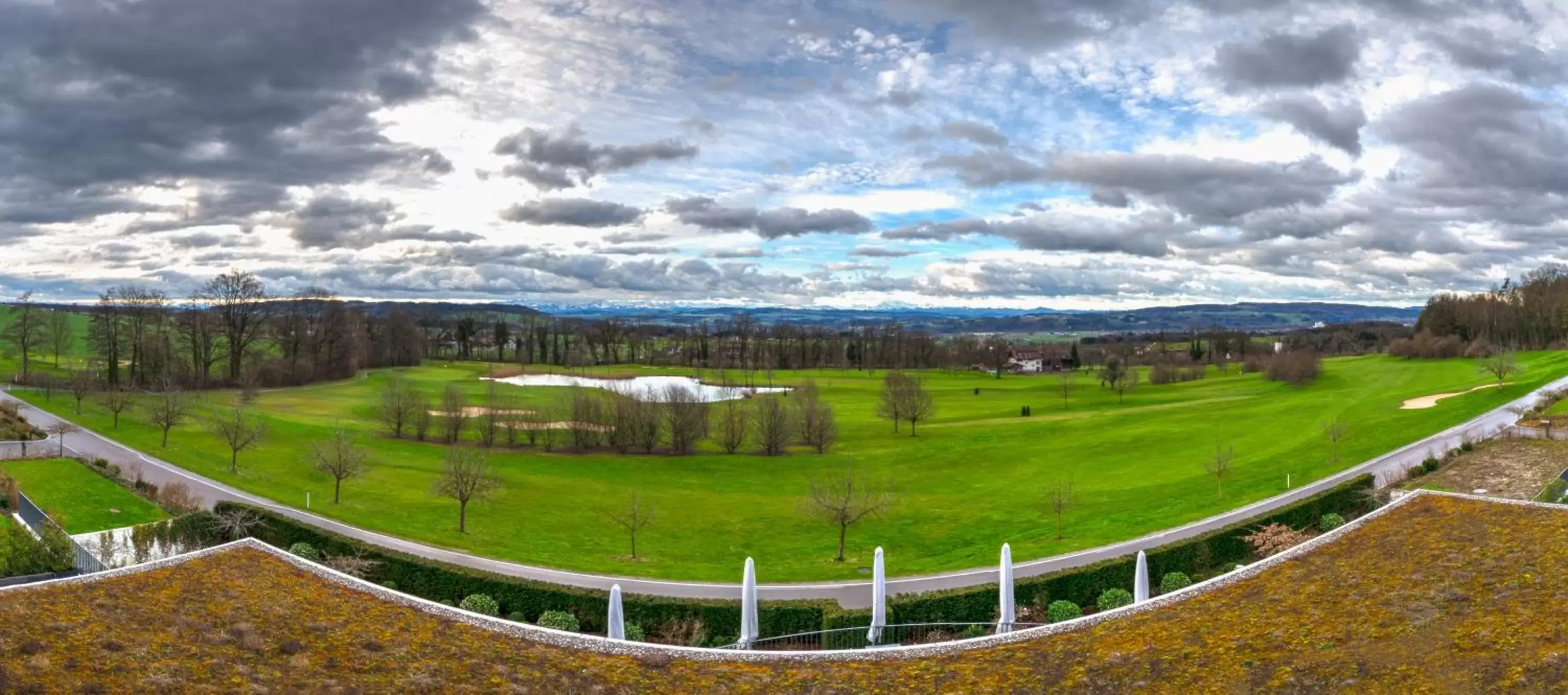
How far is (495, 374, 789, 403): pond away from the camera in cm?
9919

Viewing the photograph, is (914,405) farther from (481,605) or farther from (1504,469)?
(481,605)

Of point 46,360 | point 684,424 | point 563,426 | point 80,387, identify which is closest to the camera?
point 80,387

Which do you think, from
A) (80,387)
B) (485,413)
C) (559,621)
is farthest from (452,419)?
(559,621)

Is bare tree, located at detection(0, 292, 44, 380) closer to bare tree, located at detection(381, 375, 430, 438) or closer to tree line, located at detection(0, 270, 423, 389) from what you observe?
tree line, located at detection(0, 270, 423, 389)

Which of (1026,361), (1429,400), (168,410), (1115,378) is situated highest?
(168,410)

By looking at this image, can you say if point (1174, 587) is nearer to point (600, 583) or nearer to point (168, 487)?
point (600, 583)

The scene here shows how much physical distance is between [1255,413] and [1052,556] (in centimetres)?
4442

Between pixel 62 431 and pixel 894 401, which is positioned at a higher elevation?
pixel 62 431

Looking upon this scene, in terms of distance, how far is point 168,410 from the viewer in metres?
53.9

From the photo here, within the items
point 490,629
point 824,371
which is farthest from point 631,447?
point 824,371

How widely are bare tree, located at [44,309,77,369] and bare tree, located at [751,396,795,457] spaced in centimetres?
8399

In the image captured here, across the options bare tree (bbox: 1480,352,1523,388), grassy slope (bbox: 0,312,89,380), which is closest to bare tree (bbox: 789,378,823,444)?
bare tree (bbox: 1480,352,1523,388)

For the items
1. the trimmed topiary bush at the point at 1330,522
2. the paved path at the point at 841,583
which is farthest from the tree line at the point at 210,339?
the trimmed topiary bush at the point at 1330,522

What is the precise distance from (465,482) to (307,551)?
962 cm
